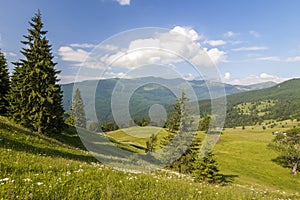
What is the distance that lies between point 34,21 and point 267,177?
68.8 metres

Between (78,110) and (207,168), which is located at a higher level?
(78,110)

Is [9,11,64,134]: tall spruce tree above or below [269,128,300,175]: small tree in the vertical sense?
above

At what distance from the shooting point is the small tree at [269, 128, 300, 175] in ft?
267

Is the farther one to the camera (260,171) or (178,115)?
(260,171)

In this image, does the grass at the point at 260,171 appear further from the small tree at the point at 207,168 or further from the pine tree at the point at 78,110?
the pine tree at the point at 78,110

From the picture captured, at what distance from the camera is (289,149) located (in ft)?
279

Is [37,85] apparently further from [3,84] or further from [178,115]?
[178,115]

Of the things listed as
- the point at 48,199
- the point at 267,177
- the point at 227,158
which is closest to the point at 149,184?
the point at 48,199

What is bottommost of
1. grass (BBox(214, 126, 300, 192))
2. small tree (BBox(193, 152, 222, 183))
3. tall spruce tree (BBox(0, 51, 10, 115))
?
grass (BBox(214, 126, 300, 192))

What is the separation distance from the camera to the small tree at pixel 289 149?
81.3 m

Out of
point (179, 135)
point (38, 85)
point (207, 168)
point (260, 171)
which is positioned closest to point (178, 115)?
point (179, 135)

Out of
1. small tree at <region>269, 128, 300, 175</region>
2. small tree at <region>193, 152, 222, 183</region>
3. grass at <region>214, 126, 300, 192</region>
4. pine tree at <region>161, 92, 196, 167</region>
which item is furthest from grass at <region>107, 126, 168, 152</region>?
small tree at <region>269, 128, 300, 175</region>

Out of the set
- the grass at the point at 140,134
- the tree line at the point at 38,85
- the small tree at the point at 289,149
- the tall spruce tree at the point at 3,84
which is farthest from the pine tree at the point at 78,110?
the small tree at the point at 289,149

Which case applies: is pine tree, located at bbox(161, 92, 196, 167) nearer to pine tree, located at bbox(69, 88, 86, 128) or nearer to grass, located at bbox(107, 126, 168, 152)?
grass, located at bbox(107, 126, 168, 152)
